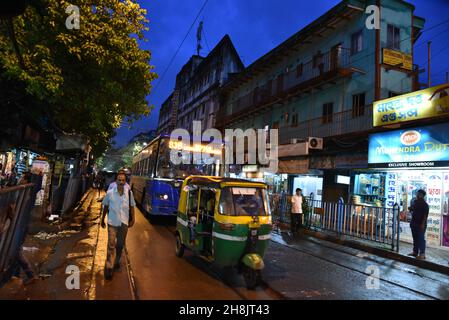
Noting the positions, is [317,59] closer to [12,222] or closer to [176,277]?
[176,277]

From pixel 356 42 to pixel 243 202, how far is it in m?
14.8

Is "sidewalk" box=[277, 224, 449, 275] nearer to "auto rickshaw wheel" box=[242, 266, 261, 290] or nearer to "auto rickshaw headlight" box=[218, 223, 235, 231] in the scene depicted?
"auto rickshaw wheel" box=[242, 266, 261, 290]

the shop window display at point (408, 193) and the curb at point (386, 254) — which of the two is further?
the shop window display at point (408, 193)

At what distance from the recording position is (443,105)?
11.8 meters

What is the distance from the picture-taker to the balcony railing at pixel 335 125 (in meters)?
16.5

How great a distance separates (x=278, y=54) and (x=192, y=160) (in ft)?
43.4

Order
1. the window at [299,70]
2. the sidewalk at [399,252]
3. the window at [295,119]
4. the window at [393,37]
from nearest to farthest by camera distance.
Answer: the sidewalk at [399,252], the window at [393,37], the window at [299,70], the window at [295,119]

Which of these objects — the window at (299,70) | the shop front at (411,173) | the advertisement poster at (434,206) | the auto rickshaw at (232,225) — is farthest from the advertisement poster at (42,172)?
the window at (299,70)

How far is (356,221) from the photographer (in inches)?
501

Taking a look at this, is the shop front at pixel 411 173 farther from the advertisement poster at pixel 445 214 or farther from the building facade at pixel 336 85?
the building facade at pixel 336 85

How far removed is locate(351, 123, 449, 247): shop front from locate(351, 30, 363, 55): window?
5812 millimetres

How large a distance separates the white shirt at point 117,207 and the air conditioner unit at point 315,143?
42.6 feet

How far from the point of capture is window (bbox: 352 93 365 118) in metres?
17.1
